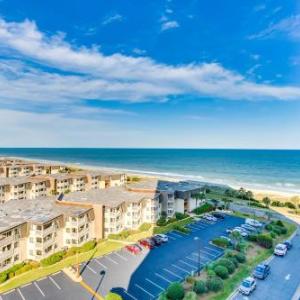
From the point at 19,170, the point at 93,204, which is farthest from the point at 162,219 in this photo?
the point at 19,170

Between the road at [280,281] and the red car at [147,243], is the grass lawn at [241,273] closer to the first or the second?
the road at [280,281]

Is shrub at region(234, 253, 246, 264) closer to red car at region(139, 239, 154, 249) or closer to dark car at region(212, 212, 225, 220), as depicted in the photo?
red car at region(139, 239, 154, 249)

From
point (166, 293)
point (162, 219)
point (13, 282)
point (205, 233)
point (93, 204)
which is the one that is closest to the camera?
point (166, 293)

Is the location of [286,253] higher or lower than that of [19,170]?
lower

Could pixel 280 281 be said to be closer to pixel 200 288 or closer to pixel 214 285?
pixel 214 285

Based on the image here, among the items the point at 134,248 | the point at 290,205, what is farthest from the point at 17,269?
the point at 290,205

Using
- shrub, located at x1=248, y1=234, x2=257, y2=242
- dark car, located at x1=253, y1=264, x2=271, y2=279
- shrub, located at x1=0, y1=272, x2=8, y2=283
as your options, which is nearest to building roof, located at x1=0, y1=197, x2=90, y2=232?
shrub, located at x1=0, y1=272, x2=8, y2=283

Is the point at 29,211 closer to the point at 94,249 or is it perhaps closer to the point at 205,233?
the point at 94,249
